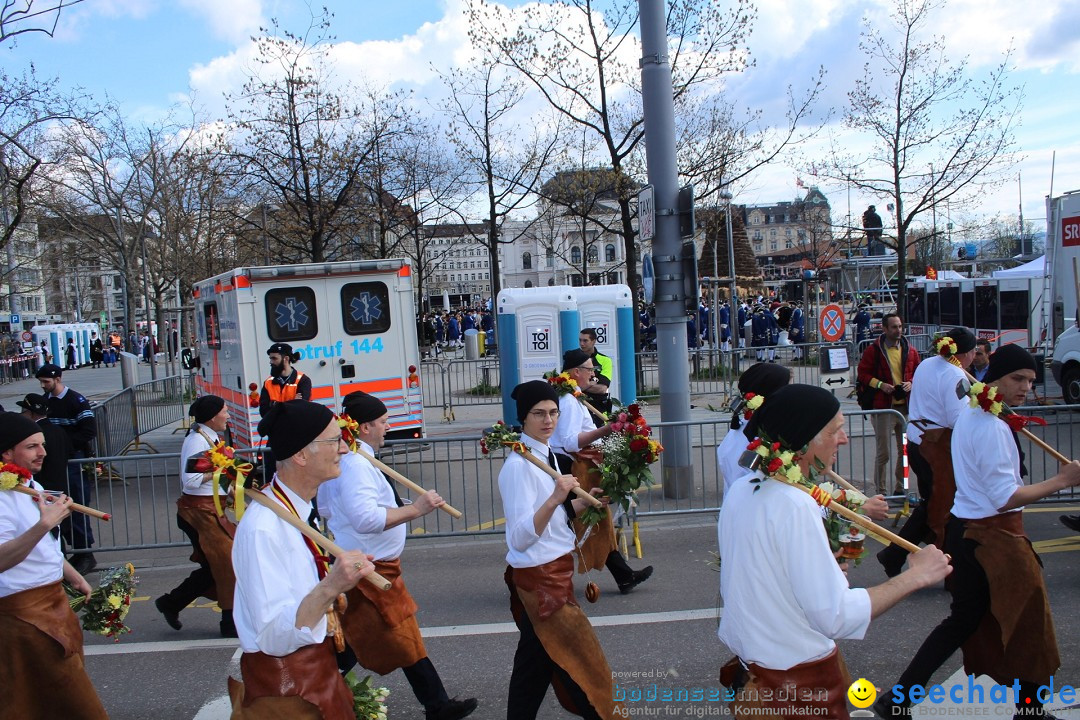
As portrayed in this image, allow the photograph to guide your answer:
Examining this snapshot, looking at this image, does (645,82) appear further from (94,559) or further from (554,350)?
(94,559)

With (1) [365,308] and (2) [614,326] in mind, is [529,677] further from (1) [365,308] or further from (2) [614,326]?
(2) [614,326]

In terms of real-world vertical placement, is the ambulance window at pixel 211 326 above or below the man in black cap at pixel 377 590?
above

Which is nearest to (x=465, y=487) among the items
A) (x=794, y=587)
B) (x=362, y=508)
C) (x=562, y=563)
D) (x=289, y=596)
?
(x=362, y=508)

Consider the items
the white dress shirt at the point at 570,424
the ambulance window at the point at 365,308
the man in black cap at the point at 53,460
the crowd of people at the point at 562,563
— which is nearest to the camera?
the crowd of people at the point at 562,563

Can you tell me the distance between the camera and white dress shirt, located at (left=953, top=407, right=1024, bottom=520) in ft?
13.5

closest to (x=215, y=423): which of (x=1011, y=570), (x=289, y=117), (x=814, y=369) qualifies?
(x=1011, y=570)

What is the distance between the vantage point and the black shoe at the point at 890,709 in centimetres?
421

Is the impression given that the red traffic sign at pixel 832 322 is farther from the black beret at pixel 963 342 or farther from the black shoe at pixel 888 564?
the black shoe at pixel 888 564

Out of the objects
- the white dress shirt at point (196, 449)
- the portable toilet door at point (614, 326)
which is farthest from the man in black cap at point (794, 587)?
the portable toilet door at point (614, 326)

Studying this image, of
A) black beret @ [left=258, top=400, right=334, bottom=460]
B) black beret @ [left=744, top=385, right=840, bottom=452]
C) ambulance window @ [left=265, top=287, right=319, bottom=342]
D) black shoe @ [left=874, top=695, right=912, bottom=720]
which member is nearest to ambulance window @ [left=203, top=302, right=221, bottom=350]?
ambulance window @ [left=265, top=287, right=319, bottom=342]

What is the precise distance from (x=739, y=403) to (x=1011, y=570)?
1.72m

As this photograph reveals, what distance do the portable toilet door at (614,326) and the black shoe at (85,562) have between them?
845 cm

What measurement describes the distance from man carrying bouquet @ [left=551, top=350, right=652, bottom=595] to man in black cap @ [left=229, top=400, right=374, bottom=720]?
3375 millimetres

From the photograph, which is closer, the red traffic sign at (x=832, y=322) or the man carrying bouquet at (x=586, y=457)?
the man carrying bouquet at (x=586, y=457)
